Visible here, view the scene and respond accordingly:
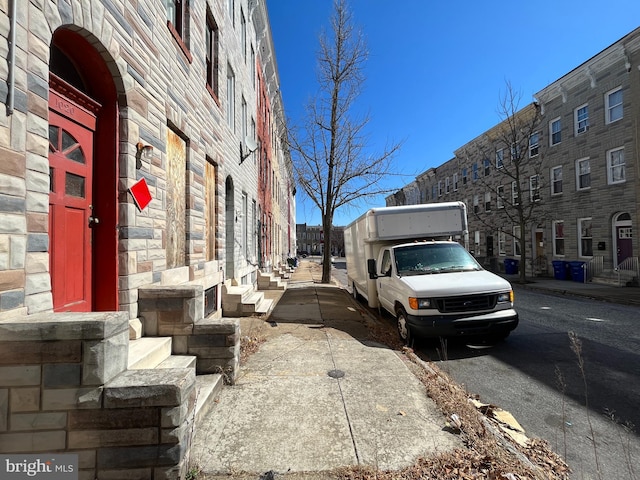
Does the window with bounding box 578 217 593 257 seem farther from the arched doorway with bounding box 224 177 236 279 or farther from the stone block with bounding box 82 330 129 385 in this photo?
the stone block with bounding box 82 330 129 385

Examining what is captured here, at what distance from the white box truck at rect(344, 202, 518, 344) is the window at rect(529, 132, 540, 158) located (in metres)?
18.6

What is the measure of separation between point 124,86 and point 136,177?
1021 millimetres

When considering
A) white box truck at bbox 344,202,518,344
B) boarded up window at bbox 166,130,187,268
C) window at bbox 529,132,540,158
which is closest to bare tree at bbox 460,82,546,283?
window at bbox 529,132,540,158

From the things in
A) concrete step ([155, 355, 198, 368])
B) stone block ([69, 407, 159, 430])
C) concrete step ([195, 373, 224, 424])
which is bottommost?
concrete step ([195, 373, 224, 424])

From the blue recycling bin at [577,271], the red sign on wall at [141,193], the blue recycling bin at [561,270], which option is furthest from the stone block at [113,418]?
the blue recycling bin at [561,270]

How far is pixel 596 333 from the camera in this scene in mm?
7488

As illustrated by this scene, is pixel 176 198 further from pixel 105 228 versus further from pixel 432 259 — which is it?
pixel 432 259

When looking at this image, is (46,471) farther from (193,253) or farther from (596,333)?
(596,333)

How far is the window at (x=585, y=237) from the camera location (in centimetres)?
1841

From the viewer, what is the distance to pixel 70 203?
11.0ft

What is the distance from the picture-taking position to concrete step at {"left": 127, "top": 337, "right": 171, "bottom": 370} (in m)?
3.32

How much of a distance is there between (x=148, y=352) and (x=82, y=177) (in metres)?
1.95

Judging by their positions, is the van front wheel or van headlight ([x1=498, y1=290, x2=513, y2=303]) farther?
the van front wheel

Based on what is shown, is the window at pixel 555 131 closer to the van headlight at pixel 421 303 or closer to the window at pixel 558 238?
the window at pixel 558 238
